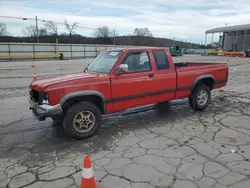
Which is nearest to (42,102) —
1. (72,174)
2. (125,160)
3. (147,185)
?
(72,174)

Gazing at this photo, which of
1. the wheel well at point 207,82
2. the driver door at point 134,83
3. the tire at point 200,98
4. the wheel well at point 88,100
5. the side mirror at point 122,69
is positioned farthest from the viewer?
the wheel well at point 207,82

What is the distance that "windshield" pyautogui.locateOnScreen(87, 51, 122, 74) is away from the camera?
16.3 feet

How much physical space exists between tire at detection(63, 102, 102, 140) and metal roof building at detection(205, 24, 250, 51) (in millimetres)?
47616

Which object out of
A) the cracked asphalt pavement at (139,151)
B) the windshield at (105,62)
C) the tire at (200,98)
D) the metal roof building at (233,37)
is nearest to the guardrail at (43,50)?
the metal roof building at (233,37)

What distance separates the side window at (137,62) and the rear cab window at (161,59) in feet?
0.85

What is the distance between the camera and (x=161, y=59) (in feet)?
18.4

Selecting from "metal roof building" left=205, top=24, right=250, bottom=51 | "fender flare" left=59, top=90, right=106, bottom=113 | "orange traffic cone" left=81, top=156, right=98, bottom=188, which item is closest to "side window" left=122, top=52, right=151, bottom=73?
"fender flare" left=59, top=90, right=106, bottom=113

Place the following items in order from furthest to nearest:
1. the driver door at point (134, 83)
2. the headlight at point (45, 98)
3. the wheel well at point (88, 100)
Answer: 1. the driver door at point (134, 83)
2. the wheel well at point (88, 100)
3. the headlight at point (45, 98)

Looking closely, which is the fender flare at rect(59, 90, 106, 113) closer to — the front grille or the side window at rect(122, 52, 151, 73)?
the front grille

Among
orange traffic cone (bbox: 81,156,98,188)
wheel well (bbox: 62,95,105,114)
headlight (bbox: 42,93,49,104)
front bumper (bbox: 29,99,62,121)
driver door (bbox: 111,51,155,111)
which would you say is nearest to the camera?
orange traffic cone (bbox: 81,156,98,188)

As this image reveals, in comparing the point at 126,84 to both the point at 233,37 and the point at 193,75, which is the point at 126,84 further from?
the point at 233,37

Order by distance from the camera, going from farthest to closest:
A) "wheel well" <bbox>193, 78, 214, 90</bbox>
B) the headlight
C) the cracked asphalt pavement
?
"wheel well" <bbox>193, 78, 214, 90</bbox> < the headlight < the cracked asphalt pavement

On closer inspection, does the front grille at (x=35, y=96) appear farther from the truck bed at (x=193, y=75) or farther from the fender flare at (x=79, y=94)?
the truck bed at (x=193, y=75)

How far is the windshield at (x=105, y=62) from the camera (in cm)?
498
